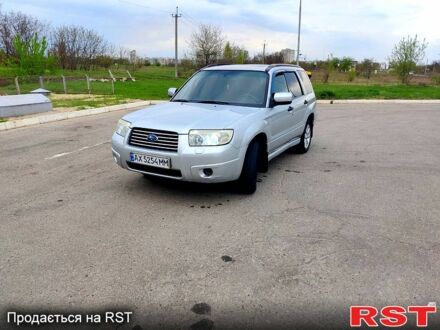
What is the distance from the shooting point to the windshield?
530cm

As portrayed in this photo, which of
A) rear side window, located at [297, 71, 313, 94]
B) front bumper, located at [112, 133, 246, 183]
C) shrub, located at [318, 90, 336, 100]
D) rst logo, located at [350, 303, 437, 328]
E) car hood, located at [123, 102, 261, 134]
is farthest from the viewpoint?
shrub, located at [318, 90, 336, 100]

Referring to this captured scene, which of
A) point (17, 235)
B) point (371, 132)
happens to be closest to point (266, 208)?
point (17, 235)

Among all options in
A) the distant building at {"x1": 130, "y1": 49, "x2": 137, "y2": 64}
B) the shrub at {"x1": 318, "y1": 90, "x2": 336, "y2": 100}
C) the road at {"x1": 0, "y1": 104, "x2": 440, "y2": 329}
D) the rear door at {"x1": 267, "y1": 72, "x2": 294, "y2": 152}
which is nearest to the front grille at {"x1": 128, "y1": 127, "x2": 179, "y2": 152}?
the road at {"x1": 0, "y1": 104, "x2": 440, "y2": 329}

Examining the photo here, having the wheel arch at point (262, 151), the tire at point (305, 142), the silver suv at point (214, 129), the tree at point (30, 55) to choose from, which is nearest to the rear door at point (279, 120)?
the silver suv at point (214, 129)

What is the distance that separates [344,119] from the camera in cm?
1290

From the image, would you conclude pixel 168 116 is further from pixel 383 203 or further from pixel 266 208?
pixel 383 203

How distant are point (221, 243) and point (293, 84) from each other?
13.1ft

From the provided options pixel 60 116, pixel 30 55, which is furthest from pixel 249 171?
pixel 30 55

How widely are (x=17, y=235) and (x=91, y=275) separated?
1207mm

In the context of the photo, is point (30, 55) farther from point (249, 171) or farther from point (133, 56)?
point (133, 56)

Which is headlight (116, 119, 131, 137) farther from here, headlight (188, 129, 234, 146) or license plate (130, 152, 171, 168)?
headlight (188, 129, 234, 146)

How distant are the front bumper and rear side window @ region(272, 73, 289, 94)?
159 centimetres

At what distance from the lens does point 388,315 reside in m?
2.60

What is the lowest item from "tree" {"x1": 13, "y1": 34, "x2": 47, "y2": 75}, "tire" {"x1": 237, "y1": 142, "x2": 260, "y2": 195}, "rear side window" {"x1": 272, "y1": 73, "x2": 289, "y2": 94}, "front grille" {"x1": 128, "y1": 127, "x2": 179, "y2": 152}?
"tire" {"x1": 237, "y1": 142, "x2": 260, "y2": 195}
